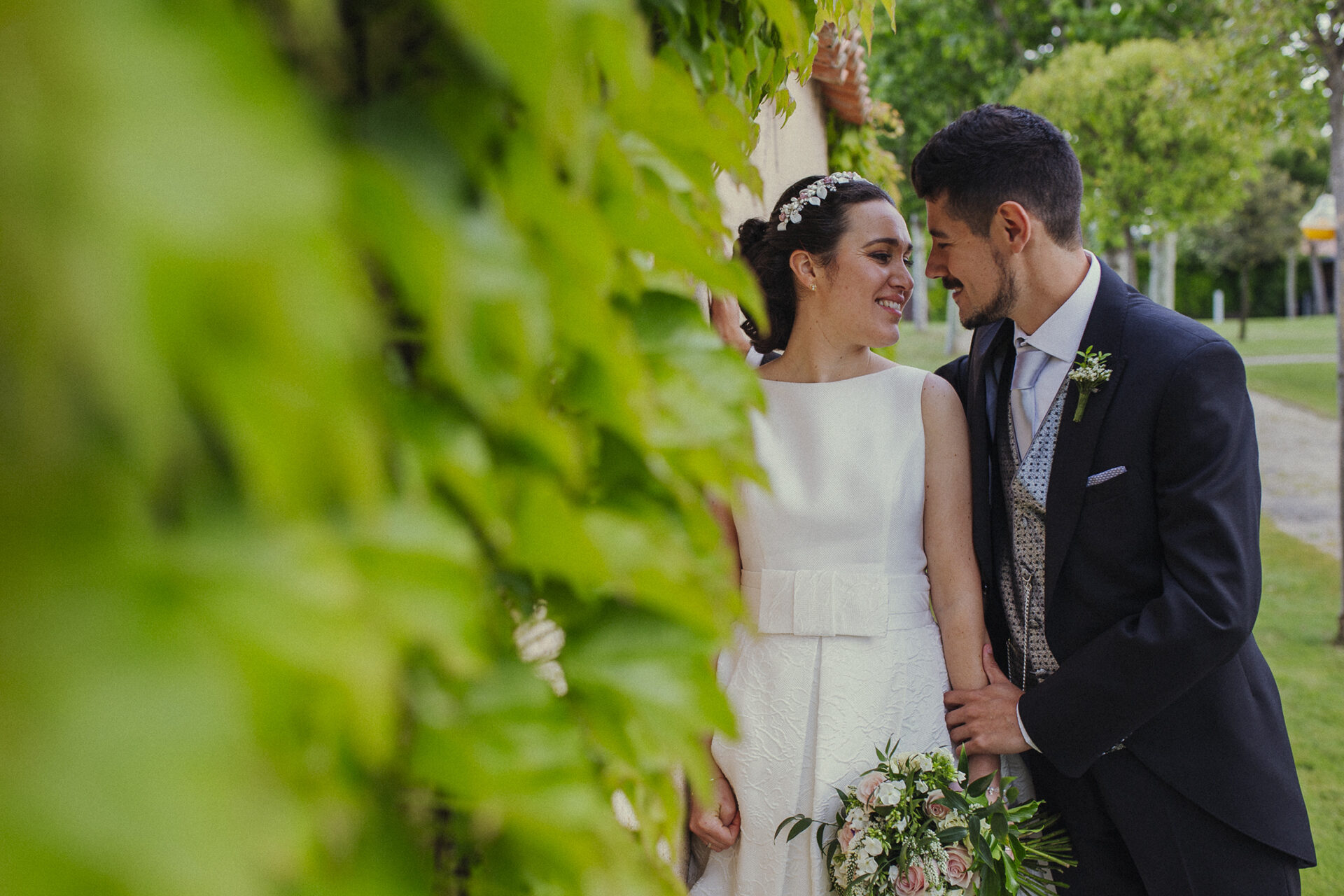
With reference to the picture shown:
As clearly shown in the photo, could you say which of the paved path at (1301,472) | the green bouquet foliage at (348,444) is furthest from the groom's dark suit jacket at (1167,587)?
the paved path at (1301,472)

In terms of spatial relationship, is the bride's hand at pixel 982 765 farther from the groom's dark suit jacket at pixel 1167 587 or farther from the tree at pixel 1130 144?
the tree at pixel 1130 144

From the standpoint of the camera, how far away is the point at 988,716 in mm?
2654

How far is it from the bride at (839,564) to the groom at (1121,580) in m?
0.15

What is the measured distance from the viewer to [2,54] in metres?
0.29

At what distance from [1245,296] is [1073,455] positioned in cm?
3444

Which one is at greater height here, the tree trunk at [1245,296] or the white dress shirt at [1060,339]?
the tree trunk at [1245,296]

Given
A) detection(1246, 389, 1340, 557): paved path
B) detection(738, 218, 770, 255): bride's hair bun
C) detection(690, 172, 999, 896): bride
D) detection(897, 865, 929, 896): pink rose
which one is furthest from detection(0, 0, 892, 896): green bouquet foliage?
detection(1246, 389, 1340, 557): paved path

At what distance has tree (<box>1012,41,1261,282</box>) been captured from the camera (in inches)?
592

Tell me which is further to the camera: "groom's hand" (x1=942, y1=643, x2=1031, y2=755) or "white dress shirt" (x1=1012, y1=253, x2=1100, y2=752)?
"white dress shirt" (x1=1012, y1=253, x2=1100, y2=752)

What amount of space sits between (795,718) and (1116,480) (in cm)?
114

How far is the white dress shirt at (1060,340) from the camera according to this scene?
2715mm

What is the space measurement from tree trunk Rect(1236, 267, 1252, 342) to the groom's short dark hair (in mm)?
29851

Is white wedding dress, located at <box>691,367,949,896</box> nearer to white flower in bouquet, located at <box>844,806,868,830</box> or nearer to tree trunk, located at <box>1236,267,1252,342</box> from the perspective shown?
white flower in bouquet, located at <box>844,806,868,830</box>

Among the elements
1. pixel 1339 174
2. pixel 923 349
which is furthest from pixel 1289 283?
pixel 1339 174
